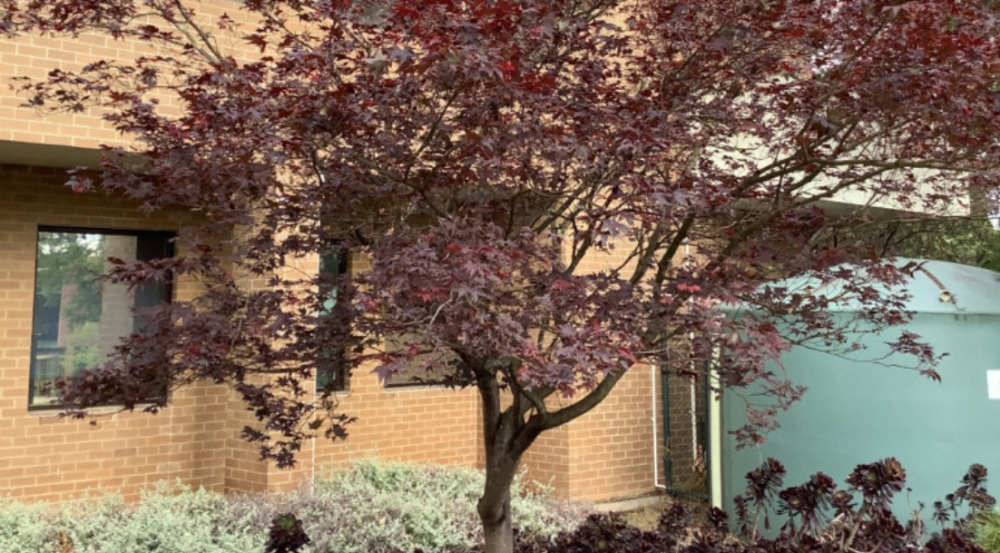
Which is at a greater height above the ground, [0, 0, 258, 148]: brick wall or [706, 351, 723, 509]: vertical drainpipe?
[0, 0, 258, 148]: brick wall

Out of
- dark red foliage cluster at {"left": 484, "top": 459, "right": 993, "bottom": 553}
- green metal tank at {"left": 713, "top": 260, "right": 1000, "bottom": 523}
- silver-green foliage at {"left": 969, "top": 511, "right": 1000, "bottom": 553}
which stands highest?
green metal tank at {"left": 713, "top": 260, "right": 1000, "bottom": 523}

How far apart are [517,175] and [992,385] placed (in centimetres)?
506

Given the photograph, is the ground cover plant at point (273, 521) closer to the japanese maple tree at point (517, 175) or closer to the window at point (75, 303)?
the window at point (75, 303)

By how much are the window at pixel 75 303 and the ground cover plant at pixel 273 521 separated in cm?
145

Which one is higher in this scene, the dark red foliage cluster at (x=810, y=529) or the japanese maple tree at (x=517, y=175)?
the japanese maple tree at (x=517, y=175)

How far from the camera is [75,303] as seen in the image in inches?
317

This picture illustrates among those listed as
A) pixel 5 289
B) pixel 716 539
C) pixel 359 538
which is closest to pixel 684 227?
pixel 716 539

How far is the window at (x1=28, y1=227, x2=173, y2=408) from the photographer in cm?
787

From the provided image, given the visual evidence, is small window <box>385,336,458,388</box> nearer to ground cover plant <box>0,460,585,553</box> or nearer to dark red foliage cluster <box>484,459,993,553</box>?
dark red foliage cluster <box>484,459,993,553</box>

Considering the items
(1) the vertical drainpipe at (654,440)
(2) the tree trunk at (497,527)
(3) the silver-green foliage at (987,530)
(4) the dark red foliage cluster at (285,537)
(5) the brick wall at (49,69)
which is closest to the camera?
(4) the dark red foliage cluster at (285,537)

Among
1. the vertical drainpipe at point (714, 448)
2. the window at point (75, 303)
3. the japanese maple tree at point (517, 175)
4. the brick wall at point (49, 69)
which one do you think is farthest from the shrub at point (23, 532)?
the vertical drainpipe at point (714, 448)

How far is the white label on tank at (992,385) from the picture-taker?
22.9 ft

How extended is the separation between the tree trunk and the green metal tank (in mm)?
3532

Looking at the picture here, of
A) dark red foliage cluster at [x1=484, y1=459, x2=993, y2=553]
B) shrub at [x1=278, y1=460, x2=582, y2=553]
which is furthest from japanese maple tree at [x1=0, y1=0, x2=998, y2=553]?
shrub at [x1=278, y1=460, x2=582, y2=553]
